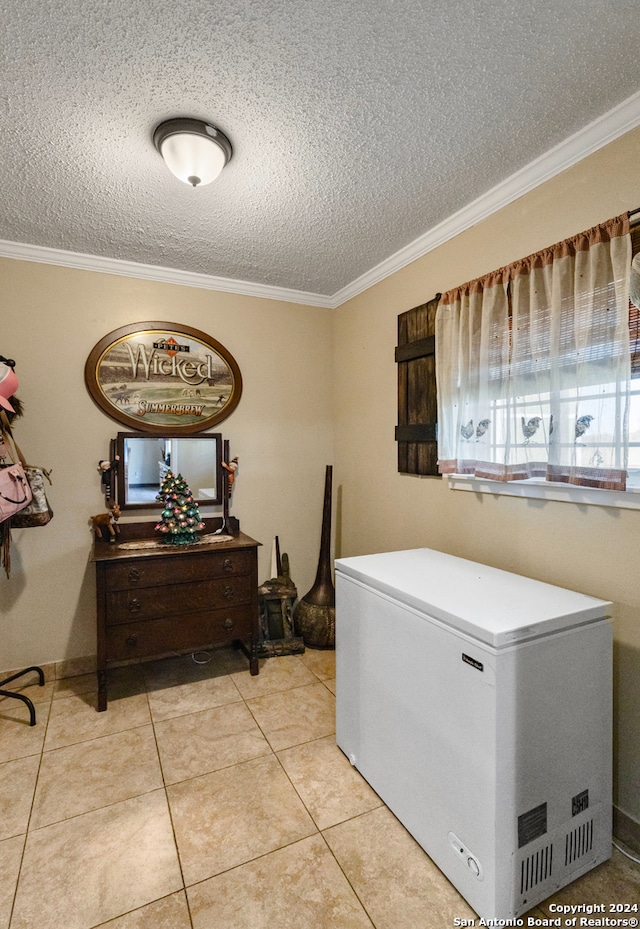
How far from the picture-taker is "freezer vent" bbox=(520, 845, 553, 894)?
4.11ft

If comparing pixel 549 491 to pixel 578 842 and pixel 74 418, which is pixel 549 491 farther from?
pixel 74 418

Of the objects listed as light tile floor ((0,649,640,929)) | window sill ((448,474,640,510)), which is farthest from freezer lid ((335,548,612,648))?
light tile floor ((0,649,640,929))

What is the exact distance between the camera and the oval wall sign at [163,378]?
2.79 meters

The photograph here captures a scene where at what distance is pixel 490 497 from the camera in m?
2.09

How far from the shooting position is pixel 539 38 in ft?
4.19

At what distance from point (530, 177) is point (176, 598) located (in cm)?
268

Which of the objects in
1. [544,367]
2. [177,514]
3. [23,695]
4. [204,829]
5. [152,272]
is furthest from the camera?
[152,272]

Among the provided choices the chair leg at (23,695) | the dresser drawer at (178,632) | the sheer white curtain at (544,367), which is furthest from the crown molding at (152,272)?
the chair leg at (23,695)

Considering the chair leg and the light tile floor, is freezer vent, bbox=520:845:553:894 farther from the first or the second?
the chair leg

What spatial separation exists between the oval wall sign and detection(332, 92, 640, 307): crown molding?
1317 mm

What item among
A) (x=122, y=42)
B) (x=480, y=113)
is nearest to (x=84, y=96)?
(x=122, y=42)

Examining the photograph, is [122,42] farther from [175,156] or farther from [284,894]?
[284,894]

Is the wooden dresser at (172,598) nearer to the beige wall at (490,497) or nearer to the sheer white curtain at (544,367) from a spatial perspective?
the beige wall at (490,497)

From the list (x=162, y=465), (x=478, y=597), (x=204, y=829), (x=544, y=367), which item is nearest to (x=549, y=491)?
(x=544, y=367)
